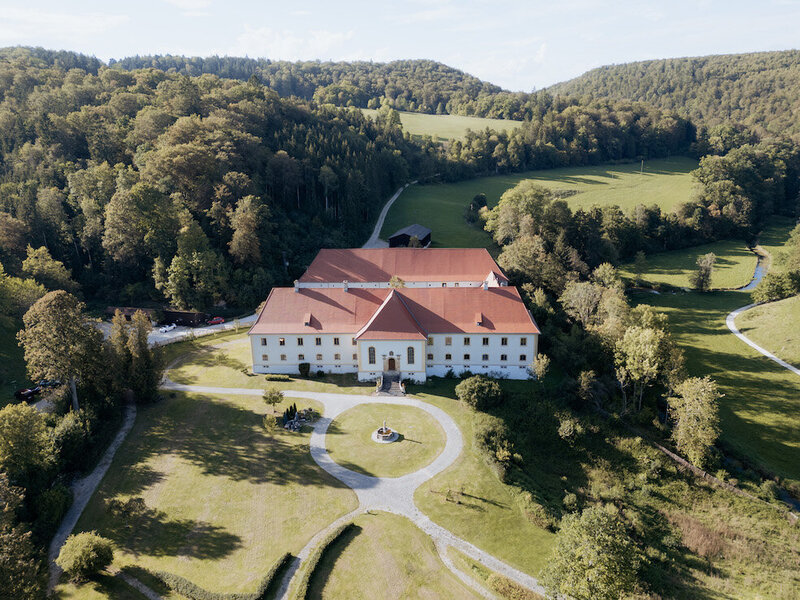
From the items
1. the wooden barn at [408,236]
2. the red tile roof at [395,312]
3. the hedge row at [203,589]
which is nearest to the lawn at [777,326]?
the red tile roof at [395,312]

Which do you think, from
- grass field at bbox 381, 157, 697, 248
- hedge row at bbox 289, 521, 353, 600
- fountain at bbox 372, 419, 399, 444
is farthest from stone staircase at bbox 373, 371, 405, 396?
grass field at bbox 381, 157, 697, 248

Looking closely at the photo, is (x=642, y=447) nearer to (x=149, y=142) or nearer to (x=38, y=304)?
(x=38, y=304)

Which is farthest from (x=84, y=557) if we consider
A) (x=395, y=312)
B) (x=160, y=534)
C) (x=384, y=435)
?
(x=395, y=312)

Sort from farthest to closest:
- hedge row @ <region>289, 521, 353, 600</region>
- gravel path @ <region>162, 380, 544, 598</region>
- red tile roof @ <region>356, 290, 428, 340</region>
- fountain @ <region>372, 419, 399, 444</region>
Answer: red tile roof @ <region>356, 290, 428, 340</region> → fountain @ <region>372, 419, 399, 444</region> → gravel path @ <region>162, 380, 544, 598</region> → hedge row @ <region>289, 521, 353, 600</region>

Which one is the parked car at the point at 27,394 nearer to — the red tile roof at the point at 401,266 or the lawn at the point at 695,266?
the red tile roof at the point at 401,266

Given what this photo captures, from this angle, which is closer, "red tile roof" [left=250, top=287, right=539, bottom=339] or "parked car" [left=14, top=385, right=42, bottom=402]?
"parked car" [left=14, top=385, right=42, bottom=402]

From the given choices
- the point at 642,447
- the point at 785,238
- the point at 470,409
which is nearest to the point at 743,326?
the point at 642,447

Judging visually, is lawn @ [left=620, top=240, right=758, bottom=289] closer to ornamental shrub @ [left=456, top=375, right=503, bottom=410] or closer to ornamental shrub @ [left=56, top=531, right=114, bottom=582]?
ornamental shrub @ [left=456, top=375, right=503, bottom=410]
